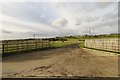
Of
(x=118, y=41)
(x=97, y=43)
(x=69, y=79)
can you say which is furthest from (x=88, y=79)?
(x=97, y=43)

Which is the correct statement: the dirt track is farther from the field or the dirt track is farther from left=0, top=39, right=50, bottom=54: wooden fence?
left=0, top=39, right=50, bottom=54: wooden fence

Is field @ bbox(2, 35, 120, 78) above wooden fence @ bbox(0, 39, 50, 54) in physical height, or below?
below

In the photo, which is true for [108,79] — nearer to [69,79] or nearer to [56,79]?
[69,79]

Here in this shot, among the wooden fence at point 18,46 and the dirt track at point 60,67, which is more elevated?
the wooden fence at point 18,46

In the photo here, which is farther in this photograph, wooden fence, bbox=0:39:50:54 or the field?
wooden fence, bbox=0:39:50:54

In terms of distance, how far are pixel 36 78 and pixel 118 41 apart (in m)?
16.7

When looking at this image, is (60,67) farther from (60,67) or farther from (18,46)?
Result: (18,46)

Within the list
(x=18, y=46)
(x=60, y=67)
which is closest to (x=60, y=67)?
(x=60, y=67)

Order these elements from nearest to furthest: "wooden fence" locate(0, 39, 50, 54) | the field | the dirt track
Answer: the field < the dirt track < "wooden fence" locate(0, 39, 50, 54)

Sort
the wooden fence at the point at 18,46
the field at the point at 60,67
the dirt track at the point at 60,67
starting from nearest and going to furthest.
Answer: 1. the field at the point at 60,67
2. the dirt track at the point at 60,67
3. the wooden fence at the point at 18,46

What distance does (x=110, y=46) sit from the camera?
25.2m

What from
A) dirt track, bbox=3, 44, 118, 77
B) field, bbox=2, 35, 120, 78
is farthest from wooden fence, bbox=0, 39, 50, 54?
dirt track, bbox=3, 44, 118, 77

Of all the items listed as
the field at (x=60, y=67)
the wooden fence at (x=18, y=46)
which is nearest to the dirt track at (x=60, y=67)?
the field at (x=60, y=67)

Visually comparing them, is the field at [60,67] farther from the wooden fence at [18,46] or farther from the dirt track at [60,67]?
the wooden fence at [18,46]
